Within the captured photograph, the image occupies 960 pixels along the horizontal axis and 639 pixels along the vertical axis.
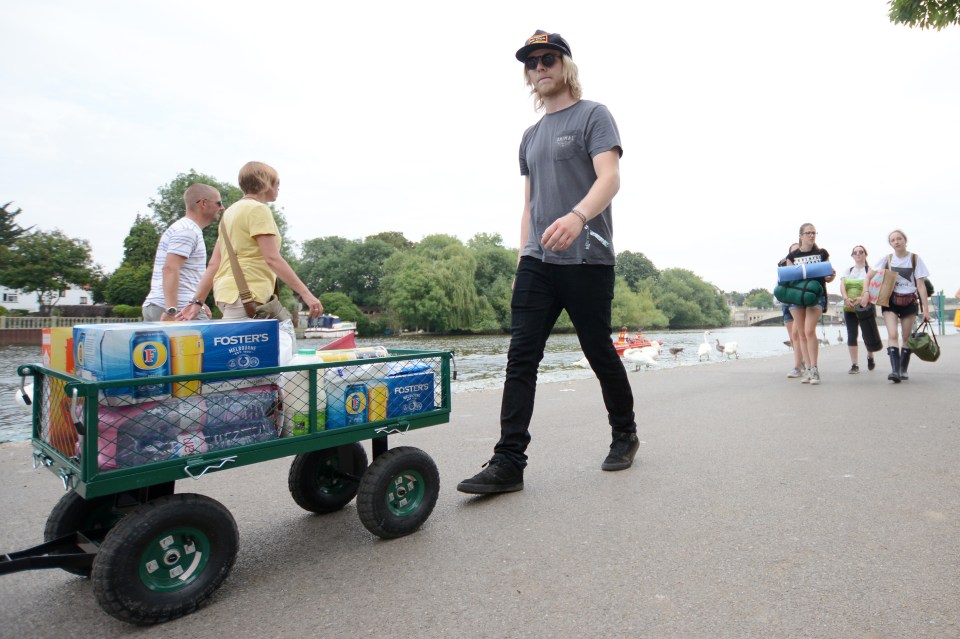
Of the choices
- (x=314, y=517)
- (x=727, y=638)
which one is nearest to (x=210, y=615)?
(x=314, y=517)

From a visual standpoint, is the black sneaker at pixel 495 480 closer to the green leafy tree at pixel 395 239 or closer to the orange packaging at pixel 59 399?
the orange packaging at pixel 59 399

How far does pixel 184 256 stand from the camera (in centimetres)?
457

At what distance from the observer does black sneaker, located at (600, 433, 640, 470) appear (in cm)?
369

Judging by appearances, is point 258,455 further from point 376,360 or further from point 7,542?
point 7,542

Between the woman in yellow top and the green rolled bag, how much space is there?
260 inches

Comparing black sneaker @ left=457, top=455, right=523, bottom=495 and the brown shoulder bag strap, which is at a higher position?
the brown shoulder bag strap

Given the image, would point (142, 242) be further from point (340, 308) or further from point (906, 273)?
point (906, 273)

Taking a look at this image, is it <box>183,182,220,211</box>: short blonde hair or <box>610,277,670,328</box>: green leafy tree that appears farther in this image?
<box>610,277,670,328</box>: green leafy tree

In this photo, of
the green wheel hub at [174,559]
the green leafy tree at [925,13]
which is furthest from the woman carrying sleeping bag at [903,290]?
the green wheel hub at [174,559]

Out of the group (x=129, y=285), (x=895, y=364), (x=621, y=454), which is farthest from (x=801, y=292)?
(x=129, y=285)

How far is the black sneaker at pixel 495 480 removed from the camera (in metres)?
3.18

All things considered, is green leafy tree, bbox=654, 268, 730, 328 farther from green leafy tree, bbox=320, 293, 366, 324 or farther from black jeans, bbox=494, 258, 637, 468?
black jeans, bbox=494, 258, 637, 468

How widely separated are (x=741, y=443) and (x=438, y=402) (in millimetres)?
2441

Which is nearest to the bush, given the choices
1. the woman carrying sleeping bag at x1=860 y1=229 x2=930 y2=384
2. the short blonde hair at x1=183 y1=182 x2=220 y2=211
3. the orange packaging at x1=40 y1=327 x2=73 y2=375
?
the short blonde hair at x1=183 y1=182 x2=220 y2=211
